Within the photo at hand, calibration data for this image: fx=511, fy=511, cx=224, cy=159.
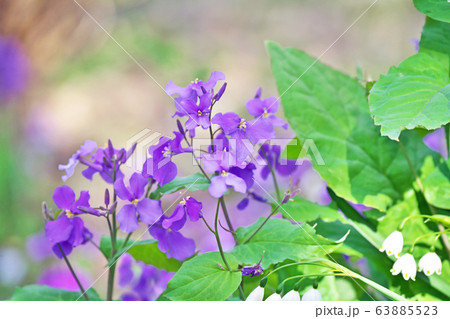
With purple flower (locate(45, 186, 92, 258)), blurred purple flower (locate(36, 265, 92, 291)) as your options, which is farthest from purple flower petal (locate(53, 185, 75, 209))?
blurred purple flower (locate(36, 265, 92, 291))

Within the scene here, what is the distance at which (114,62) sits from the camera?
2102 mm

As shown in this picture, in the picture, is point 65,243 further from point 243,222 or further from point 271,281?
point 243,222

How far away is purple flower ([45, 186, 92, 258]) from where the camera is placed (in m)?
0.35

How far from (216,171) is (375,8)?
215 cm

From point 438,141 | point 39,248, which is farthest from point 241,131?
point 39,248

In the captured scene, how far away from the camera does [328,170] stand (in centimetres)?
40

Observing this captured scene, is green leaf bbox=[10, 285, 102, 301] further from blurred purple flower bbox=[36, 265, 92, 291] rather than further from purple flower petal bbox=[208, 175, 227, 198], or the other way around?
blurred purple flower bbox=[36, 265, 92, 291]

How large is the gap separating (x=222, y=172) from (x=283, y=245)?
63mm

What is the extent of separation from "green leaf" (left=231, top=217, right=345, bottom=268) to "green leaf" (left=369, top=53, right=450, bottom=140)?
0.27 ft

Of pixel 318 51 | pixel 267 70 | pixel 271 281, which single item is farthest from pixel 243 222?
pixel 318 51

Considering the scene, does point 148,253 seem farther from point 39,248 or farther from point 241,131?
point 39,248

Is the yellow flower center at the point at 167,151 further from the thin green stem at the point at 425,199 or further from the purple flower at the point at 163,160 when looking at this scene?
the thin green stem at the point at 425,199

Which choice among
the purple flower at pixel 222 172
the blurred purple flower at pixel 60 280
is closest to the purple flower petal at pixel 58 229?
the purple flower at pixel 222 172

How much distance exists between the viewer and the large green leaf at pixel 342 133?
0.40 m
